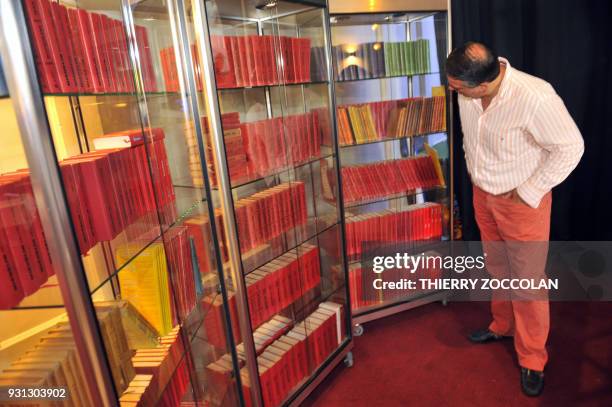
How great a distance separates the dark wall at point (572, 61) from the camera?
2742 millimetres

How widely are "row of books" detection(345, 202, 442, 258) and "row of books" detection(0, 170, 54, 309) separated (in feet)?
6.66

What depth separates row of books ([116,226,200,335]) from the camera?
1.12 m

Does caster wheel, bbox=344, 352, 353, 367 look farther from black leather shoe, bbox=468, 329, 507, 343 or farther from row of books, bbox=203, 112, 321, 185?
row of books, bbox=203, 112, 321, 185

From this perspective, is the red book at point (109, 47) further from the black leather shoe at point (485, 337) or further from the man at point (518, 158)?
the black leather shoe at point (485, 337)

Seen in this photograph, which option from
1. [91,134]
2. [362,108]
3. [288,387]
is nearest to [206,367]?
[288,387]

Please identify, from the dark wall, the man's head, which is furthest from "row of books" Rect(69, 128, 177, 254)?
the dark wall

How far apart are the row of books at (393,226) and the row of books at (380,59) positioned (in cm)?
88

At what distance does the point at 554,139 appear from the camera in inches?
69.8

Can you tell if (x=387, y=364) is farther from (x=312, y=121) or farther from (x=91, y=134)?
(x=91, y=134)

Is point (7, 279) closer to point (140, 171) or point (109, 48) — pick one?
point (140, 171)

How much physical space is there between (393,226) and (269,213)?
42.8 inches

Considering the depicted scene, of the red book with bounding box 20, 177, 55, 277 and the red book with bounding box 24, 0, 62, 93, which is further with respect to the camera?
the red book with bounding box 24, 0, 62, 93

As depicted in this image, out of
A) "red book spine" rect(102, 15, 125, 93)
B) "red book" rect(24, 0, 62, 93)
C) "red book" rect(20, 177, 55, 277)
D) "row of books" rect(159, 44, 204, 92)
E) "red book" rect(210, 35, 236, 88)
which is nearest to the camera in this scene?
"red book" rect(20, 177, 55, 277)

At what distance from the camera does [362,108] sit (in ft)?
8.50
